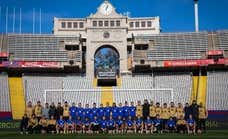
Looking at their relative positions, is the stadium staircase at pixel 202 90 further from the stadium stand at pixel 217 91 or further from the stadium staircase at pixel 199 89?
the stadium stand at pixel 217 91

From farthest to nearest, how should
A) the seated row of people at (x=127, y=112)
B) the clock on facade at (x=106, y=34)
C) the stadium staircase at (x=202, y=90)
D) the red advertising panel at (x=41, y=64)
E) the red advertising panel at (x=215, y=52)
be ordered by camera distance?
the clock on facade at (x=106, y=34) → the red advertising panel at (x=215, y=52) → the red advertising panel at (x=41, y=64) → the stadium staircase at (x=202, y=90) → the seated row of people at (x=127, y=112)

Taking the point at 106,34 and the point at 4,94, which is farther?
the point at 106,34

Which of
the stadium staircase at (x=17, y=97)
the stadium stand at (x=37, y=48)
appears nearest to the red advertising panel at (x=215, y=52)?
the stadium stand at (x=37, y=48)

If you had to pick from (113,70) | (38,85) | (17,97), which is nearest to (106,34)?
(113,70)

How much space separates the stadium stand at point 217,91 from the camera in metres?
37.7

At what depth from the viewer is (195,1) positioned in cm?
4884

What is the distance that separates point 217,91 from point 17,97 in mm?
19662

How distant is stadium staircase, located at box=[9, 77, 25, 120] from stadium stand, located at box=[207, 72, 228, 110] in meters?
17.8

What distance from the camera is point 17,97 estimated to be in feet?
128

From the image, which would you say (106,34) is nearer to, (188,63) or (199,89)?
(188,63)

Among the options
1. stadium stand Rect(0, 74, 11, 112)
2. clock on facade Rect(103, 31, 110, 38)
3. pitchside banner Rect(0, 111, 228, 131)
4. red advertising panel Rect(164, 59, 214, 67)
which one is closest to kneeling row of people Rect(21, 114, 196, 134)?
pitchside banner Rect(0, 111, 228, 131)

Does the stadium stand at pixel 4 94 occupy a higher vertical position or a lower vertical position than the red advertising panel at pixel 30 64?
lower

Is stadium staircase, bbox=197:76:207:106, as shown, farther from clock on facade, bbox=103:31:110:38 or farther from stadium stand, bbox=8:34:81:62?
stadium stand, bbox=8:34:81:62

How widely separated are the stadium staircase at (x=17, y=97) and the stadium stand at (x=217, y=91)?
17.8m
